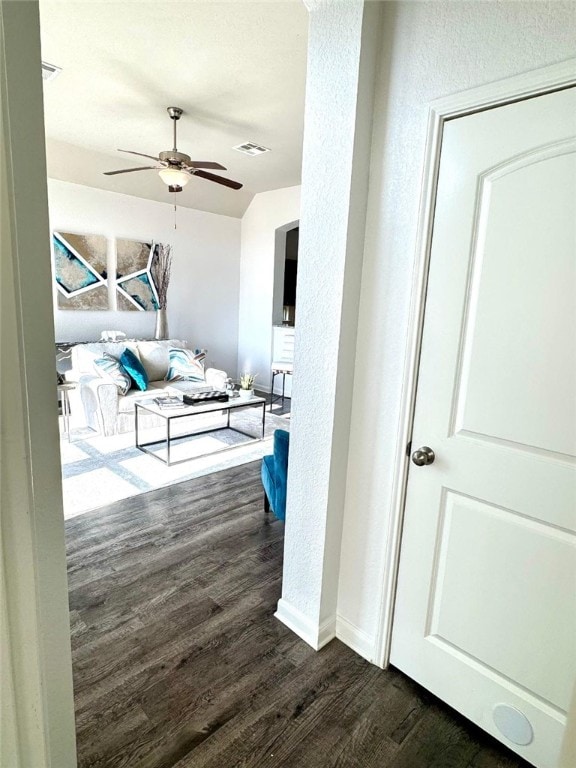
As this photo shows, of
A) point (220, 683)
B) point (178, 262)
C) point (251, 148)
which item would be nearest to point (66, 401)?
point (178, 262)

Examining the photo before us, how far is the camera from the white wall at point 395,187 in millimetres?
1160

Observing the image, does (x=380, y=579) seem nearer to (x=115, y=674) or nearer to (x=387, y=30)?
(x=115, y=674)

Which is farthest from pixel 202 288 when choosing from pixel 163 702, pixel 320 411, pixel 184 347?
pixel 163 702

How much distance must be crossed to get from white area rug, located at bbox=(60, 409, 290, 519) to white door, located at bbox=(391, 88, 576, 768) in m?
2.29

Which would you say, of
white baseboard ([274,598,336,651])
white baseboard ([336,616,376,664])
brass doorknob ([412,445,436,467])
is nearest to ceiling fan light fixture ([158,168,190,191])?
brass doorknob ([412,445,436,467])

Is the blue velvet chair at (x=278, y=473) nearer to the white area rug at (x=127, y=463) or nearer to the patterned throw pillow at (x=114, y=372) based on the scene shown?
the white area rug at (x=127, y=463)

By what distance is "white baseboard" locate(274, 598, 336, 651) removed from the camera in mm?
1782

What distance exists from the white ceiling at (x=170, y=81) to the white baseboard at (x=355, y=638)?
9.91ft

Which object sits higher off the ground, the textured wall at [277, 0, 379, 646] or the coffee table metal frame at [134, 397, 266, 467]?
the textured wall at [277, 0, 379, 646]

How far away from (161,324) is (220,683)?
4662 millimetres

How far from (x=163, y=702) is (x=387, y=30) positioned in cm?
248

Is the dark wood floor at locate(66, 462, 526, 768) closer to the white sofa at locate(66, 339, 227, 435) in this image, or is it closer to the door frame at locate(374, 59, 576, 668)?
the door frame at locate(374, 59, 576, 668)

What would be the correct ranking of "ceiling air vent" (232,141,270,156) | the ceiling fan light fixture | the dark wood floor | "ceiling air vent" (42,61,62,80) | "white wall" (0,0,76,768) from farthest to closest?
"ceiling air vent" (232,141,270,156)
the ceiling fan light fixture
"ceiling air vent" (42,61,62,80)
the dark wood floor
"white wall" (0,0,76,768)

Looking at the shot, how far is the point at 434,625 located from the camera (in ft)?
5.03
